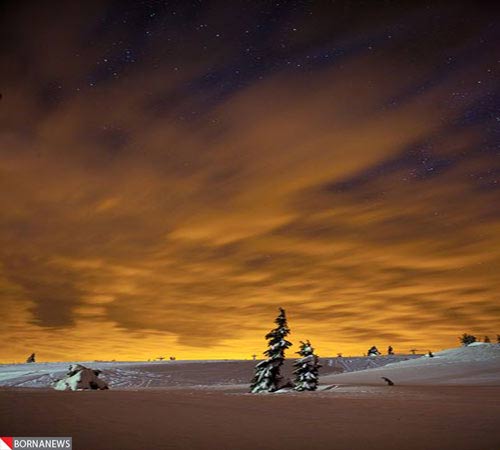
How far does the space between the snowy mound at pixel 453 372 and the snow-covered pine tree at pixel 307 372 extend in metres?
4.91

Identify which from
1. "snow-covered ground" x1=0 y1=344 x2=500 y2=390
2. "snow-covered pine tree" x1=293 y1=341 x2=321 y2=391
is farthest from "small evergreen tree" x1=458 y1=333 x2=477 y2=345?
"snow-covered pine tree" x1=293 y1=341 x2=321 y2=391

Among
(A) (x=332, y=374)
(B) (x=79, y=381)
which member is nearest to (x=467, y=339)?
(A) (x=332, y=374)

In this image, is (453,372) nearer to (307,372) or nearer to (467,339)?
(307,372)

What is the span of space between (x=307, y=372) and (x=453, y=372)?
1870cm

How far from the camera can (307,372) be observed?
139 feet

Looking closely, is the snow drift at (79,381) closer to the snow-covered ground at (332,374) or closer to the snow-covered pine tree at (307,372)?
the snow-covered pine tree at (307,372)

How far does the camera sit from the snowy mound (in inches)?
1742

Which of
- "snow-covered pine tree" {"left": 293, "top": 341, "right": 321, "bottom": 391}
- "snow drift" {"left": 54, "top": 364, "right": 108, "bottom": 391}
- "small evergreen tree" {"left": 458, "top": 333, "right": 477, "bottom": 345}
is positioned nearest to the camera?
"snow drift" {"left": 54, "top": 364, "right": 108, "bottom": 391}

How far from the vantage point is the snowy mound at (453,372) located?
4425 centimetres

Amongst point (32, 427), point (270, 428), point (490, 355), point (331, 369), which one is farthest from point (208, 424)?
point (331, 369)

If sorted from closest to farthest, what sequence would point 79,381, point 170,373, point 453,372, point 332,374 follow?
point 79,381, point 453,372, point 332,374, point 170,373

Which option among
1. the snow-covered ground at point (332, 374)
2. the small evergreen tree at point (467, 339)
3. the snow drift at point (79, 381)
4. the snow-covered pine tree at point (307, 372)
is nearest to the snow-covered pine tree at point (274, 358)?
the snow-covered pine tree at point (307, 372)

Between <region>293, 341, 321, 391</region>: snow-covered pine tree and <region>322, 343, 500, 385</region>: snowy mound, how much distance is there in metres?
4.91

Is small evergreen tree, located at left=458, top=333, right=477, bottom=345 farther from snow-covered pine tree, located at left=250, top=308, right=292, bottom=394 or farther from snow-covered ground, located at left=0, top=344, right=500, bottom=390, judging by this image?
snow-covered pine tree, located at left=250, top=308, right=292, bottom=394
